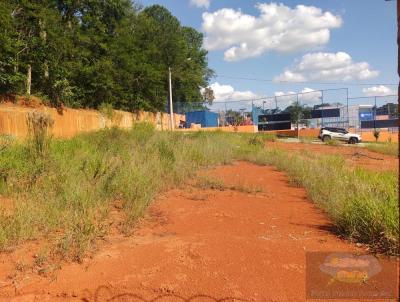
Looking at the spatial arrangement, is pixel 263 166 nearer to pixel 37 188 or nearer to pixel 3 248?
pixel 37 188

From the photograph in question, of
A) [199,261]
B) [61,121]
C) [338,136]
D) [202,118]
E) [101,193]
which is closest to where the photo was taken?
[199,261]

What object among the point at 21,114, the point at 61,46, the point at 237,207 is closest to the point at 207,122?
the point at 61,46

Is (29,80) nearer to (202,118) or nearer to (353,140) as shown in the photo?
(353,140)

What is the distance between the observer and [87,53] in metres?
29.7

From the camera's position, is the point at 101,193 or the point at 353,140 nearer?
the point at 101,193

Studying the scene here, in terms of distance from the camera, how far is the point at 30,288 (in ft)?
12.2

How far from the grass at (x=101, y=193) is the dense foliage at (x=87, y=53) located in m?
11.9

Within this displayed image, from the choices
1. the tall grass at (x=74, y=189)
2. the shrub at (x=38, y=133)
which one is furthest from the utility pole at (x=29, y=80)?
the shrub at (x=38, y=133)

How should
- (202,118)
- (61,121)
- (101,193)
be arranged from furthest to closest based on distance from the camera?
1. (202,118)
2. (61,121)
3. (101,193)

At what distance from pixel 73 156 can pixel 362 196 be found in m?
6.71

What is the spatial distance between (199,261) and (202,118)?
49183 mm

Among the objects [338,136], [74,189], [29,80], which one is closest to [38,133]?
[74,189]

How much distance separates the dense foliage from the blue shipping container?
16.9 ft

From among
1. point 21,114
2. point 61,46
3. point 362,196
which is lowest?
point 362,196
